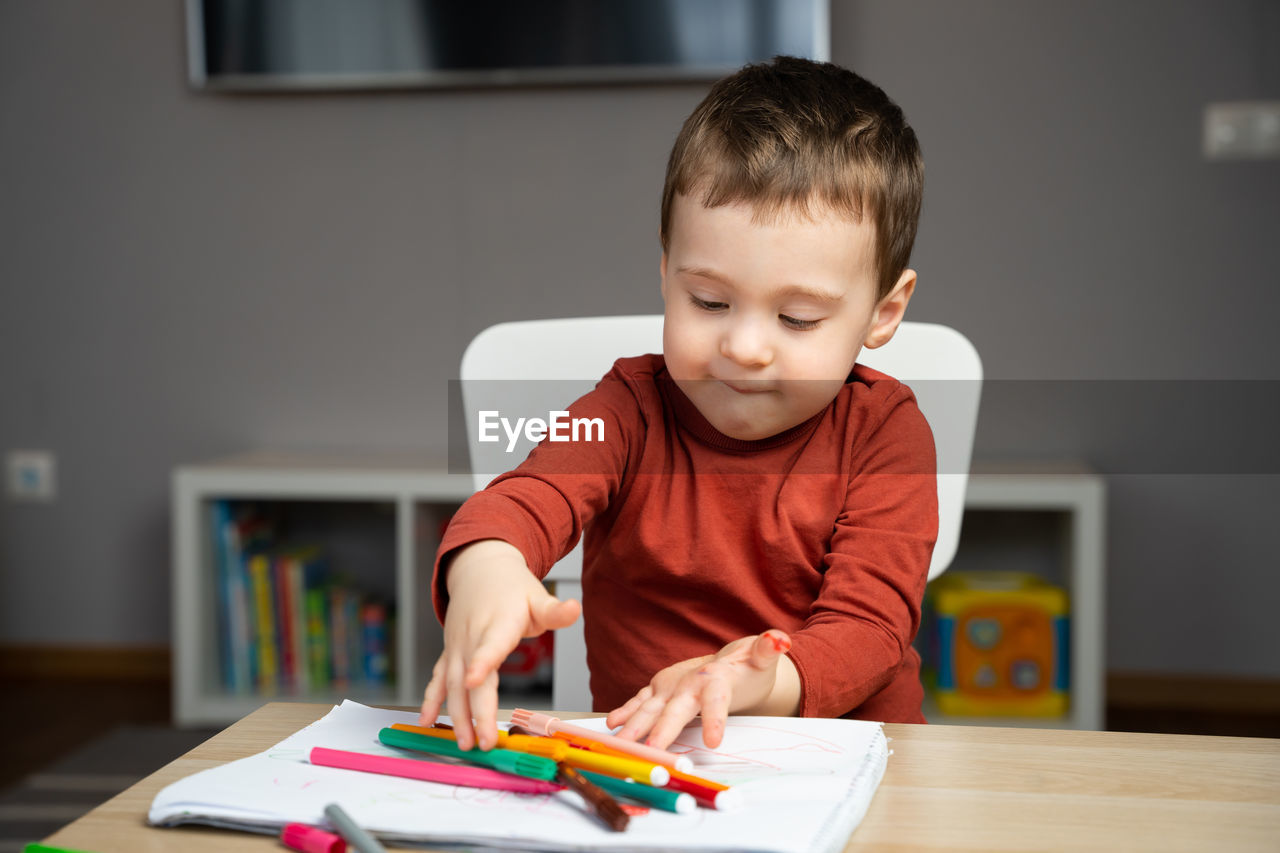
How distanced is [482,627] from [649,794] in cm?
13

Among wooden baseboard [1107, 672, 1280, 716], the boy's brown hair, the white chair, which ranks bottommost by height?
wooden baseboard [1107, 672, 1280, 716]

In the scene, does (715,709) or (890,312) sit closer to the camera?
(715,709)

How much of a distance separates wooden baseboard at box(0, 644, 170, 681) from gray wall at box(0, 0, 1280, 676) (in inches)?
1.4

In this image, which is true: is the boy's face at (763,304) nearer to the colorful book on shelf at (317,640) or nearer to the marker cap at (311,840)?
the marker cap at (311,840)

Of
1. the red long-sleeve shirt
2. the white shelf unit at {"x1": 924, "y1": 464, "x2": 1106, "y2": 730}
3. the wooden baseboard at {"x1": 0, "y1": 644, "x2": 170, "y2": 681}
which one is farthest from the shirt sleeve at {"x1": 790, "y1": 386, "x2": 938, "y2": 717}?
the wooden baseboard at {"x1": 0, "y1": 644, "x2": 170, "y2": 681}

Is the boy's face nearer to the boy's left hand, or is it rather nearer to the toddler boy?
the toddler boy

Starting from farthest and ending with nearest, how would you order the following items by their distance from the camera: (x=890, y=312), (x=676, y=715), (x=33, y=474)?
(x=33, y=474) < (x=890, y=312) < (x=676, y=715)

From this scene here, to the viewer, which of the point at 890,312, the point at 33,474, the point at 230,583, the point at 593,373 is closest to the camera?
the point at 890,312

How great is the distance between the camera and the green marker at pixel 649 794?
1.32 ft

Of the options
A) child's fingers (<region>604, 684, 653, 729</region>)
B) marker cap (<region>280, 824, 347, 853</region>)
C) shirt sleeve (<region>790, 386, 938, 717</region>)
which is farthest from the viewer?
shirt sleeve (<region>790, 386, 938, 717</region>)

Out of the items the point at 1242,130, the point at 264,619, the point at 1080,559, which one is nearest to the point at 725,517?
the point at 1080,559

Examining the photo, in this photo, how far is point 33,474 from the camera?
2.53 metres

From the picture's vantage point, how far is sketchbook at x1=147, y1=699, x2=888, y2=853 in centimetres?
39

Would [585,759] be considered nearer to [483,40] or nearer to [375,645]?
[375,645]
